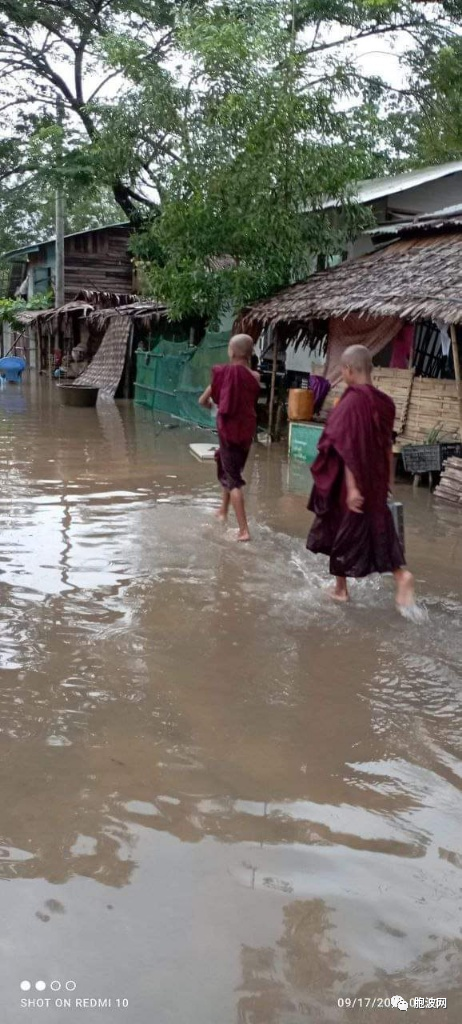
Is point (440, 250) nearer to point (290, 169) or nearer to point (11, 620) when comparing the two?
point (290, 169)

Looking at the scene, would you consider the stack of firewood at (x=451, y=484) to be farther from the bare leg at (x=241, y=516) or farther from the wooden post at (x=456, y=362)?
the bare leg at (x=241, y=516)

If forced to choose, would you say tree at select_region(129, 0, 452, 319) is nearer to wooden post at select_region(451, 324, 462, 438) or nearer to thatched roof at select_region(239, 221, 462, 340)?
thatched roof at select_region(239, 221, 462, 340)

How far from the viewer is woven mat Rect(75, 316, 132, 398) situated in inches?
802

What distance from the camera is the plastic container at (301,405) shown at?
1234 centimetres

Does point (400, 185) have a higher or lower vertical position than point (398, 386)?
higher

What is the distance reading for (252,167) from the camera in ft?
43.8

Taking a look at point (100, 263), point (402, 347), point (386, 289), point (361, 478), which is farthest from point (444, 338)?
point (100, 263)

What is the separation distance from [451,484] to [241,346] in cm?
327

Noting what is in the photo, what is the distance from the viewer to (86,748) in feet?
11.3

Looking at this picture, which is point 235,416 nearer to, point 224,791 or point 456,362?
point 456,362

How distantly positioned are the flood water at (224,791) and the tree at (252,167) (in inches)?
340

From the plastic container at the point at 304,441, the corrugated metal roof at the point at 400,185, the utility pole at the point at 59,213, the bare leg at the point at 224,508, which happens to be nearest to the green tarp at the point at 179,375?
the plastic container at the point at 304,441

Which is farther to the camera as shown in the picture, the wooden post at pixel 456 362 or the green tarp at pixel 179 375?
the green tarp at pixel 179 375

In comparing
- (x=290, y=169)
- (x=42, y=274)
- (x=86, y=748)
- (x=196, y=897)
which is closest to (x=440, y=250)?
(x=290, y=169)
